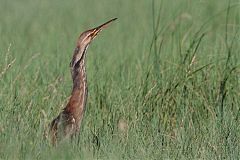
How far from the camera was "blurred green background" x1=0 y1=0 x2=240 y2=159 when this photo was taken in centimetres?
660

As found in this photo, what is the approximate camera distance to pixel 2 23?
1240 cm

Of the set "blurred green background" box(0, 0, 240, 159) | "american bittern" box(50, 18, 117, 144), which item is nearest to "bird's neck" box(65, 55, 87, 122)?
"american bittern" box(50, 18, 117, 144)

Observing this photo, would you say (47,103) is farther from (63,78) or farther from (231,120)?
(231,120)

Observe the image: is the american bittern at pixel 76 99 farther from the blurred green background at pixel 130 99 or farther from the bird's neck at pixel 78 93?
the blurred green background at pixel 130 99

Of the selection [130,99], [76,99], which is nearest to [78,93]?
[76,99]

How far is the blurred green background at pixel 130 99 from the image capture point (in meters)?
6.60

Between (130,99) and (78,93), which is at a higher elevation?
(78,93)

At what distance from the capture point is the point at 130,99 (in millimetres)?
7969

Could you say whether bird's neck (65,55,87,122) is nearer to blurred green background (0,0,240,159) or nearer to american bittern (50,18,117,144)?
american bittern (50,18,117,144)

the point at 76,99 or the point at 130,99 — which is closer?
the point at 76,99

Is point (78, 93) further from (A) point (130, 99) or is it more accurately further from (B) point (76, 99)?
(A) point (130, 99)

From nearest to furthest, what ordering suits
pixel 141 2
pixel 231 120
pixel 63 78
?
pixel 231 120 → pixel 63 78 → pixel 141 2

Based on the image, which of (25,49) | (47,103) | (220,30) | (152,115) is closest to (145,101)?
(152,115)

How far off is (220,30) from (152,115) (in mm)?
4581
